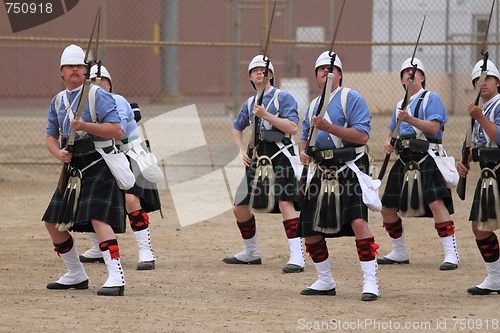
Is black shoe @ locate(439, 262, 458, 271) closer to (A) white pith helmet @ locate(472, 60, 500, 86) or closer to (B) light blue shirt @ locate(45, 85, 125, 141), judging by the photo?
(A) white pith helmet @ locate(472, 60, 500, 86)

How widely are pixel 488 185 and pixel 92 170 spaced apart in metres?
3.12

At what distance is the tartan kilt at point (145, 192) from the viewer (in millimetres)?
7000

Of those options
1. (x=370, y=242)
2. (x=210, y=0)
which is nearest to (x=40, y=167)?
(x=370, y=242)

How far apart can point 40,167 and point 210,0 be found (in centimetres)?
1109

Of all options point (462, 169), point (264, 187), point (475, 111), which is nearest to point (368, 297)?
point (462, 169)

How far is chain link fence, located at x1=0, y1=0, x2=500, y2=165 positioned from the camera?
1989 cm

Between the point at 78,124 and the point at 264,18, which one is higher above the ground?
the point at 264,18

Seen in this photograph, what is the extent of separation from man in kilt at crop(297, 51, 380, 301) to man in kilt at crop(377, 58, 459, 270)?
144 centimetres

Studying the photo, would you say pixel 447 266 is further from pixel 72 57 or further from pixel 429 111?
pixel 72 57

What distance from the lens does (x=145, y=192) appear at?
23.2ft

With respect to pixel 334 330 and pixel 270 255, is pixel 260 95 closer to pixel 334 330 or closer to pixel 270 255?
pixel 270 255

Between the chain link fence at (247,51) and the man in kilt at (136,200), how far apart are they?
11.9 m

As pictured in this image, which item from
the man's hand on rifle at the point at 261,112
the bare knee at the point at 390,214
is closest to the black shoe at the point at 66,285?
the man's hand on rifle at the point at 261,112

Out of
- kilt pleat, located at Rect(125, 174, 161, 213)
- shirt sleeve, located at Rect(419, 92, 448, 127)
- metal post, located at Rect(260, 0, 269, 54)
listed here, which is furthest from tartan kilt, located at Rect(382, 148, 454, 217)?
metal post, located at Rect(260, 0, 269, 54)
